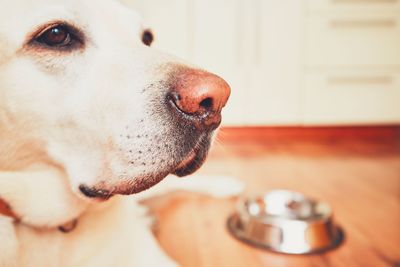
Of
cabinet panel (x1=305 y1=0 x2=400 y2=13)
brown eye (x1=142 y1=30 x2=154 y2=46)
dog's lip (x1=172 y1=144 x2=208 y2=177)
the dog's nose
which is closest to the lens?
the dog's nose

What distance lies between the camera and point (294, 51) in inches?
122

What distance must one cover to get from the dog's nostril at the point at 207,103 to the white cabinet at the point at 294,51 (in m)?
2.33

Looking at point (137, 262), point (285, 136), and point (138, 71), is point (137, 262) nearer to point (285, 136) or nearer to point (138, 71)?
point (138, 71)

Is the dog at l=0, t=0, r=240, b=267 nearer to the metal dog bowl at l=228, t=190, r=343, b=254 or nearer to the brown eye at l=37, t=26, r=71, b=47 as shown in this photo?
the brown eye at l=37, t=26, r=71, b=47

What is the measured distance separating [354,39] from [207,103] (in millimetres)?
2615

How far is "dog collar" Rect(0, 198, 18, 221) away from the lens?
0.88 m

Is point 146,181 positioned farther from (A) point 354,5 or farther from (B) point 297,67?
(A) point 354,5

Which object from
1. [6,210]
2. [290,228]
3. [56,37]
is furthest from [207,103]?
[290,228]

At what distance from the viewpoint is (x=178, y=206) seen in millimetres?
1851

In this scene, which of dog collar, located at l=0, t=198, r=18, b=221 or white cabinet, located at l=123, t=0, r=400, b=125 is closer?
dog collar, located at l=0, t=198, r=18, b=221

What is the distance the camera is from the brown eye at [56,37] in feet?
2.86

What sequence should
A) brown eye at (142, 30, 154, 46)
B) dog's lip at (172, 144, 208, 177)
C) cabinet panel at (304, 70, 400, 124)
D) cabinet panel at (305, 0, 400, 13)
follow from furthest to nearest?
cabinet panel at (304, 70, 400, 124)
cabinet panel at (305, 0, 400, 13)
brown eye at (142, 30, 154, 46)
dog's lip at (172, 144, 208, 177)

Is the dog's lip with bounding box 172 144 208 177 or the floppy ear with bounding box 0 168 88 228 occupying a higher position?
the dog's lip with bounding box 172 144 208 177

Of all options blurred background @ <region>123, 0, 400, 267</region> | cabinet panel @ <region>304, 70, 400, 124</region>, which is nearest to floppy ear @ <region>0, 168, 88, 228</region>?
blurred background @ <region>123, 0, 400, 267</region>
